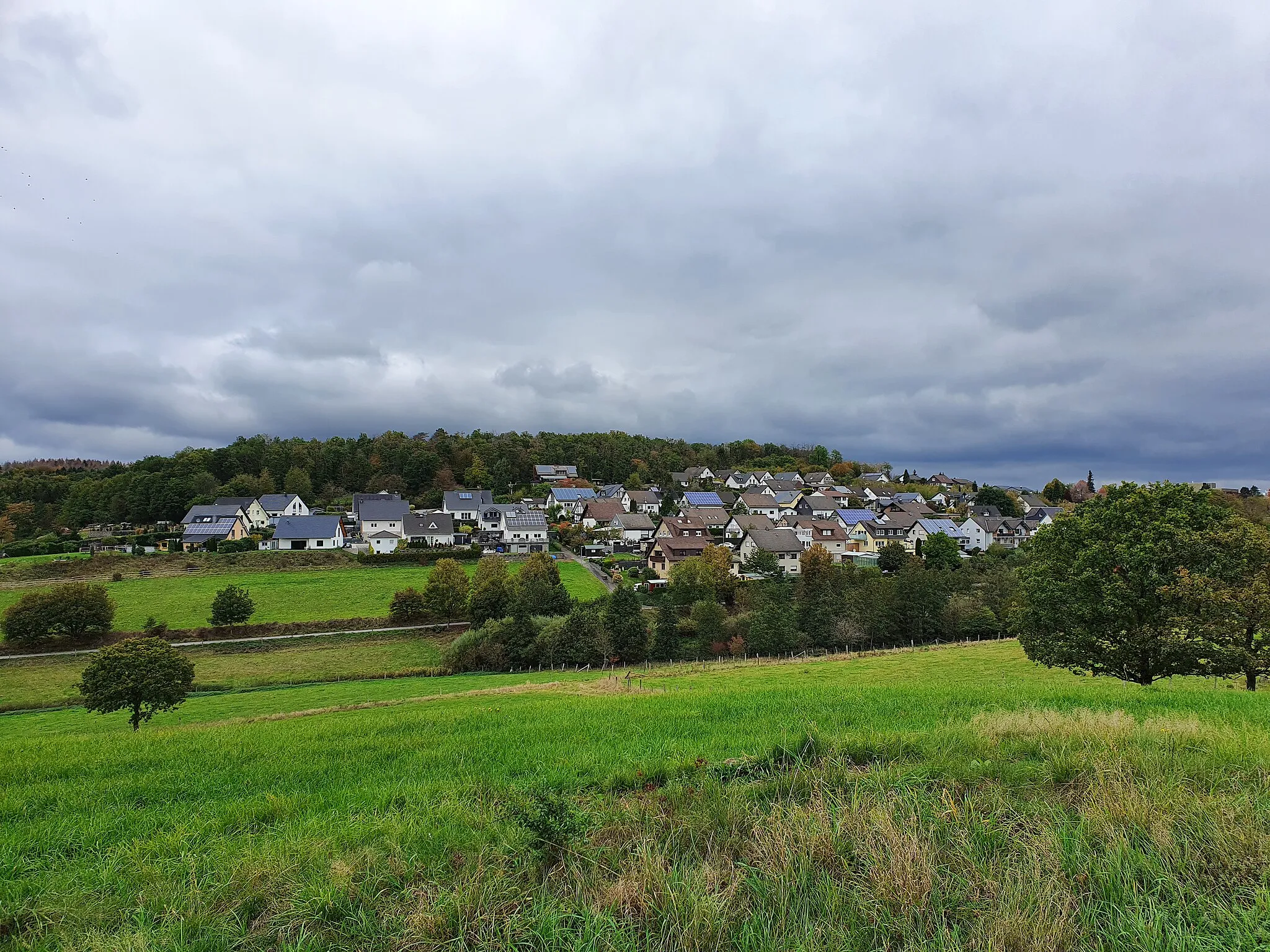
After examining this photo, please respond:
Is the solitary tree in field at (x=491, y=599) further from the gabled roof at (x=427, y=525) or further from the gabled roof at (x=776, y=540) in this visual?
the gabled roof at (x=427, y=525)

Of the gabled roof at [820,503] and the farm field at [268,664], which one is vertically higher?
the gabled roof at [820,503]

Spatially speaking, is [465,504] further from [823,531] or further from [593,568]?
[823,531]

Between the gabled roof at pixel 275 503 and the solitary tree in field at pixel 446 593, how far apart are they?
55106 millimetres

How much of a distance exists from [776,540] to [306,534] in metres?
59.0

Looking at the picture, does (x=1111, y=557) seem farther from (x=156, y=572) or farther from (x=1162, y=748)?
(x=156, y=572)

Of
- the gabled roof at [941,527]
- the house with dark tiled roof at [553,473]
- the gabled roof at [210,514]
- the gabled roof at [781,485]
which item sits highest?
the house with dark tiled roof at [553,473]

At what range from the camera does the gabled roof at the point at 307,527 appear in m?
72.8

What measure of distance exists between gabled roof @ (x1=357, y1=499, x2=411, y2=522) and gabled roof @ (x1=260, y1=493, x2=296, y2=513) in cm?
1728

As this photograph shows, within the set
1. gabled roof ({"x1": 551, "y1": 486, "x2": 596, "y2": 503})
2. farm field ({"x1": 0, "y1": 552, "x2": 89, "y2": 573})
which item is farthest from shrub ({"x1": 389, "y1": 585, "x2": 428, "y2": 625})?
gabled roof ({"x1": 551, "y1": 486, "x2": 596, "y2": 503})

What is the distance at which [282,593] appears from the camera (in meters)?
53.5

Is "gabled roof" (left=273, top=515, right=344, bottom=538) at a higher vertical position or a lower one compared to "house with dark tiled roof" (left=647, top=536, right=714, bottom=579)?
higher

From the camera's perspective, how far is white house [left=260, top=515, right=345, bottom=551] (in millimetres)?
72375

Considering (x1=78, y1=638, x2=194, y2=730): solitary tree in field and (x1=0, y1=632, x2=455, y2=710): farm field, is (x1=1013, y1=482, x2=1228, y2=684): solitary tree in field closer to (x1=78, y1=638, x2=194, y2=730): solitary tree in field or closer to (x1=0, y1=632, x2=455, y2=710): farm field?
(x1=78, y1=638, x2=194, y2=730): solitary tree in field

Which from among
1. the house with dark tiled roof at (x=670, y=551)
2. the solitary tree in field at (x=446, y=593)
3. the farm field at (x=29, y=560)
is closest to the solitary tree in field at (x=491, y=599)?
the solitary tree in field at (x=446, y=593)
